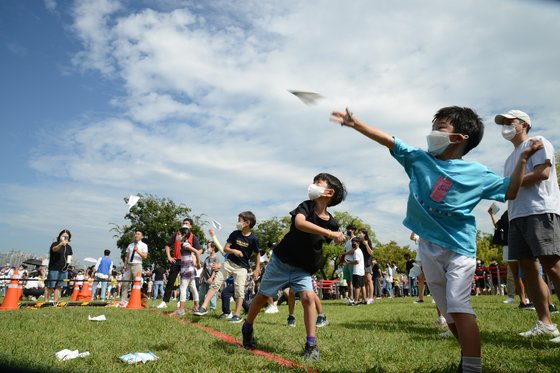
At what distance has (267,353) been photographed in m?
4.31

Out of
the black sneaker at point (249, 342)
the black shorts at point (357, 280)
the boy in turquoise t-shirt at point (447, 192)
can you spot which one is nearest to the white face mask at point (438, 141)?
the boy in turquoise t-shirt at point (447, 192)

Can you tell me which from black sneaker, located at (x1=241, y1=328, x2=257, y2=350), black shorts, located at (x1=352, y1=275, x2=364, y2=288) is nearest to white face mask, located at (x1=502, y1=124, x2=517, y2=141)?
black sneaker, located at (x1=241, y1=328, x2=257, y2=350)

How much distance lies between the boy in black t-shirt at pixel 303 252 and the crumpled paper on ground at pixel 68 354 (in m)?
1.60

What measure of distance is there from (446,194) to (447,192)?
17 millimetres

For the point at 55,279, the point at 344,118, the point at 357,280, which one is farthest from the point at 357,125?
the point at 55,279

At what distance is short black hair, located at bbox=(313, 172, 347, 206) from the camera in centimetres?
463

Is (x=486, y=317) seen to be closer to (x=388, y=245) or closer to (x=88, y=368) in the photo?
(x=88, y=368)

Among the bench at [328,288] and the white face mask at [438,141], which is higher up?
the white face mask at [438,141]

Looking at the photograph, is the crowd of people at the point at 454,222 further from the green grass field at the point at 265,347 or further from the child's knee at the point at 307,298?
the green grass field at the point at 265,347

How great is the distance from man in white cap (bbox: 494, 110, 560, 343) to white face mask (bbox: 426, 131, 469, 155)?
151 centimetres

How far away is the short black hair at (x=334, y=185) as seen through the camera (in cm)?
463

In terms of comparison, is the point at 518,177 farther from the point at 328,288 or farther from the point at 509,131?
the point at 328,288

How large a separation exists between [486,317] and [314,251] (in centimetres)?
391

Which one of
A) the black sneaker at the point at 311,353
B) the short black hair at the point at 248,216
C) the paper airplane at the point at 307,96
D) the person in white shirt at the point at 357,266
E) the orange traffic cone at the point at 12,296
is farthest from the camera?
the person in white shirt at the point at 357,266
